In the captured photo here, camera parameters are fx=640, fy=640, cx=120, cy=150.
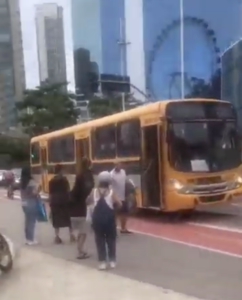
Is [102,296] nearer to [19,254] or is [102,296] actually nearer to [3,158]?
[19,254]

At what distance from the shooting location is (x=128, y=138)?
1695 cm

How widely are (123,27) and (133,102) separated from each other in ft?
24.5

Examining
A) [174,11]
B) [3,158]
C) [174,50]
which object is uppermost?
[174,11]

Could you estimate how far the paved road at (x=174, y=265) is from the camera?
800 cm

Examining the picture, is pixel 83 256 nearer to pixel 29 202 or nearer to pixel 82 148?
pixel 29 202

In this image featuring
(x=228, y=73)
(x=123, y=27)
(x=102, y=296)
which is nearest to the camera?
(x=102, y=296)

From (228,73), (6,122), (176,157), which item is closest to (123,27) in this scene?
(228,73)

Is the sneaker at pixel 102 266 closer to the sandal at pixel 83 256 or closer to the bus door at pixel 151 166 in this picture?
the sandal at pixel 83 256

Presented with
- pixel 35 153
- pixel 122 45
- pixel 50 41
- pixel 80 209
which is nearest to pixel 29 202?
pixel 80 209

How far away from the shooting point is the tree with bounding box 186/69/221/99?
46.9m

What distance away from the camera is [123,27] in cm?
5316

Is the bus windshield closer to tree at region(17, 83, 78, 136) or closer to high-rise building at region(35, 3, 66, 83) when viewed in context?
tree at region(17, 83, 78, 136)

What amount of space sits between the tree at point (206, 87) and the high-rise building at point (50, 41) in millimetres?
25301

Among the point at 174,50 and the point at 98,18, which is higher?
the point at 98,18
